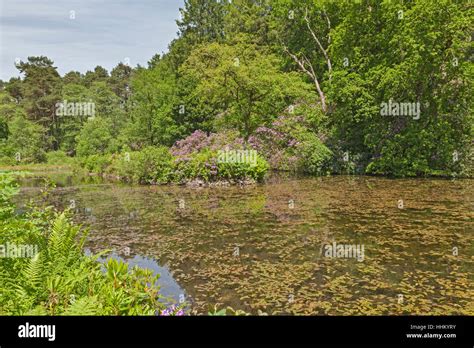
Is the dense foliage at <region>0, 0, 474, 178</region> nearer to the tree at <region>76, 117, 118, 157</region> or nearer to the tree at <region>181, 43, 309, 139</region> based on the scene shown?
the tree at <region>181, 43, 309, 139</region>

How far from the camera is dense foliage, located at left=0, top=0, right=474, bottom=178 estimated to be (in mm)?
22734

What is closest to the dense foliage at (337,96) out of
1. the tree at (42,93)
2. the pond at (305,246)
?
the pond at (305,246)

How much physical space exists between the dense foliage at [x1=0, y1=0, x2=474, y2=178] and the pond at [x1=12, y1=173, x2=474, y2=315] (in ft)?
21.1

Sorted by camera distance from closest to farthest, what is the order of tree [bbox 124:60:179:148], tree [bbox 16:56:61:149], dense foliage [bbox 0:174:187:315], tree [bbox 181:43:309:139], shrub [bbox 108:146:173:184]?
dense foliage [bbox 0:174:187:315] < shrub [bbox 108:146:173:184] < tree [bbox 181:43:309:139] < tree [bbox 124:60:179:148] < tree [bbox 16:56:61:149]

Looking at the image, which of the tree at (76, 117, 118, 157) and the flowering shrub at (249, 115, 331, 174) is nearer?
the flowering shrub at (249, 115, 331, 174)

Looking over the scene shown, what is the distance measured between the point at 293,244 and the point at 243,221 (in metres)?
3.09

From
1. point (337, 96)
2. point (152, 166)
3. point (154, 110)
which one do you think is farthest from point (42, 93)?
point (337, 96)

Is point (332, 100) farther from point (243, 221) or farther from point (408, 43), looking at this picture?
point (243, 221)

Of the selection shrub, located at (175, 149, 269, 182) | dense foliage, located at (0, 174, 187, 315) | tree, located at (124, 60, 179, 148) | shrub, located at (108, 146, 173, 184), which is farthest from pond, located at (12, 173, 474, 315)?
tree, located at (124, 60, 179, 148)

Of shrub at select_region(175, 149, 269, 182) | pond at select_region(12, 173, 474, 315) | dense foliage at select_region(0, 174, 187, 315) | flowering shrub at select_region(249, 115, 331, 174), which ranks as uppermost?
flowering shrub at select_region(249, 115, 331, 174)

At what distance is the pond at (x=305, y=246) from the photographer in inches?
254

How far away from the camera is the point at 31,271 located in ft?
14.0

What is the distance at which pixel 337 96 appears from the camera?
87.2 feet
